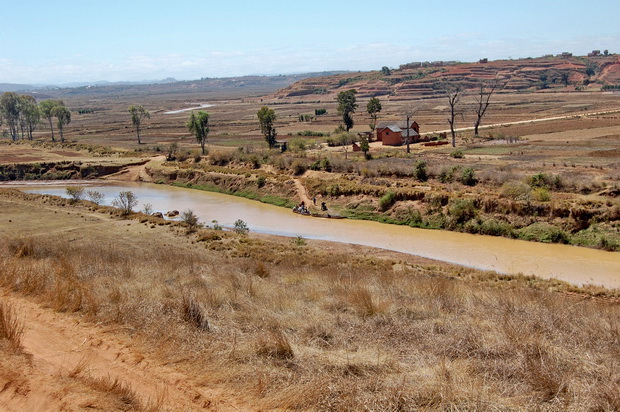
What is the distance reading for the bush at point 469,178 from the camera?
37.1 m

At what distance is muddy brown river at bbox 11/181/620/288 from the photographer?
2336 cm

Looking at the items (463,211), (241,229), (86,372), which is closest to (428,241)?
(463,211)

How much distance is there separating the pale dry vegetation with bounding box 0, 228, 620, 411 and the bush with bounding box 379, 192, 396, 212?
2138cm

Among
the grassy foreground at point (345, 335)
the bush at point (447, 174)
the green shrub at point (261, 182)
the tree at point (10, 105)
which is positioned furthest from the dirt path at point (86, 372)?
the tree at point (10, 105)

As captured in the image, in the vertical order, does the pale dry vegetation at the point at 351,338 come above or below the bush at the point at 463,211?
above

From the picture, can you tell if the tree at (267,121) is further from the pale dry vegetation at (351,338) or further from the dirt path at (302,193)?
the pale dry vegetation at (351,338)

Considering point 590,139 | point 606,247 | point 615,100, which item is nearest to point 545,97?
point 615,100

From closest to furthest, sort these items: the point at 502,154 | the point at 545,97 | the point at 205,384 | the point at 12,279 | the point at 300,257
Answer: the point at 205,384
the point at 12,279
the point at 300,257
the point at 502,154
the point at 545,97

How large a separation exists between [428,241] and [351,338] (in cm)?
2160

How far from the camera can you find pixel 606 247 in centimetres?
2559

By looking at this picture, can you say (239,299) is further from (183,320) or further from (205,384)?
(205,384)

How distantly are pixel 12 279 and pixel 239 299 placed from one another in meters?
5.02

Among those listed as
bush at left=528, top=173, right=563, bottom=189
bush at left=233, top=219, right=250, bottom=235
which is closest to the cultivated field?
bush at left=233, top=219, right=250, bottom=235

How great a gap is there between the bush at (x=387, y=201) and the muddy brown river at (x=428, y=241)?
1.75m
